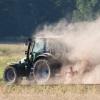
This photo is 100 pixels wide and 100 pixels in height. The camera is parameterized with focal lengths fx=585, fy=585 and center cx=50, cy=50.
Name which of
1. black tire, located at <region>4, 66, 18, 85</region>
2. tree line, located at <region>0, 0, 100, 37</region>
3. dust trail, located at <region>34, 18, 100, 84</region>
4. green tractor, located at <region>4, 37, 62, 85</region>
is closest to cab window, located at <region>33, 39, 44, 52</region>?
green tractor, located at <region>4, 37, 62, 85</region>

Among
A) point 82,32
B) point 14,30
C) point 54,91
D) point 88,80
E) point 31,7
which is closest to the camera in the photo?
point 54,91

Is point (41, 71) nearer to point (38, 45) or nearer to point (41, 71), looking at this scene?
point (41, 71)

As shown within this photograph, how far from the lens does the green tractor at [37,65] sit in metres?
22.9

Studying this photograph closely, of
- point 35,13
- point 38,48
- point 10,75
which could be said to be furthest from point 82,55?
point 35,13

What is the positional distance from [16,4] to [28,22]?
693cm

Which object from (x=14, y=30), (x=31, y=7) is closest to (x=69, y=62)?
(x=14, y=30)

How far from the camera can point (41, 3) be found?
125812 millimetres

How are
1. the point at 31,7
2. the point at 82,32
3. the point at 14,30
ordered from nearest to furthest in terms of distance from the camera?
the point at 82,32 < the point at 14,30 < the point at 31,7

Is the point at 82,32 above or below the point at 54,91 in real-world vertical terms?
above

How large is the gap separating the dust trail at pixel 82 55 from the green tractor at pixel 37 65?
0.46 m

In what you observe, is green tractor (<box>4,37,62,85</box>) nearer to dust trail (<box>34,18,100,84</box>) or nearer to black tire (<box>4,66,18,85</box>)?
black tire (<box>4,66,18,85</box>)

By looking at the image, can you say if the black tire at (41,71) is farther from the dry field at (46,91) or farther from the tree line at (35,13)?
the tree line at (35,13)

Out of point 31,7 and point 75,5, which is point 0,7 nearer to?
point 31,7

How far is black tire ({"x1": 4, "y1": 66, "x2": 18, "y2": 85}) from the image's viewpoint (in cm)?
2411
